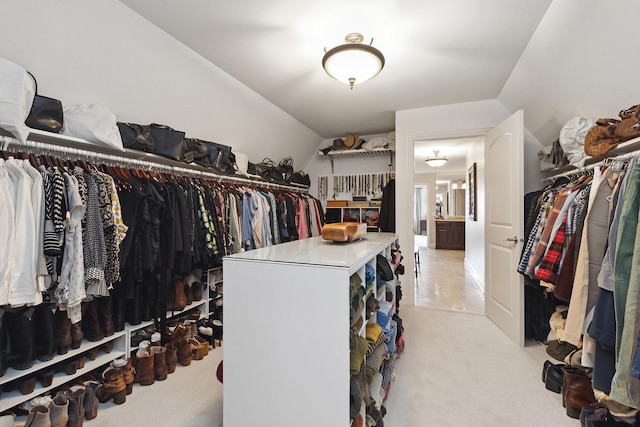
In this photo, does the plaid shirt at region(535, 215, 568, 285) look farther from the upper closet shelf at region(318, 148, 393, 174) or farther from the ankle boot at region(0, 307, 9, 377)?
the ankle boot at region(0, 307, 9, 377)

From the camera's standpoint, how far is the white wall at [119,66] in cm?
151

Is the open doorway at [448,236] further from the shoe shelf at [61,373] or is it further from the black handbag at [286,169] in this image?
the shoe shelf at [61,373]

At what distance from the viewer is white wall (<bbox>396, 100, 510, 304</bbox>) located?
3400 mm

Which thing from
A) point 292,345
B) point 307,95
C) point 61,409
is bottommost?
point 61,409

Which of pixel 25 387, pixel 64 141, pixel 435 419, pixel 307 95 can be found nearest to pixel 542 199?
pixel 435 419

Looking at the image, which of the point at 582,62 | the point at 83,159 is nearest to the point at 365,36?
the point at 582,62

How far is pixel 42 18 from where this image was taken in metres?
1.50

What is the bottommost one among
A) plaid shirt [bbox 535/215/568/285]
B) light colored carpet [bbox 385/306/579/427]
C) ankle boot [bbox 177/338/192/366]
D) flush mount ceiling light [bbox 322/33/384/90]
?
light colored carpet [bbox 385/306/579/427]

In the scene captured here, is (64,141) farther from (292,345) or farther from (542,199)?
(542,199)

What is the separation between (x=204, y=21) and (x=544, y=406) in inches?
131

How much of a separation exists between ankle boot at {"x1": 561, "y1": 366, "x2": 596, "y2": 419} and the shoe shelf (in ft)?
9.52

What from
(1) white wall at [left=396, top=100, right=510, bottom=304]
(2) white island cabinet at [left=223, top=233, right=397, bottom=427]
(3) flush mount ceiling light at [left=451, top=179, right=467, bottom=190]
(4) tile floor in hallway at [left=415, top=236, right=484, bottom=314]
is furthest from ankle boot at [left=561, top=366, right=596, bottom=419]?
(3) flush mount ceiling light at [left=451, top=179, right=467, bottom=190]

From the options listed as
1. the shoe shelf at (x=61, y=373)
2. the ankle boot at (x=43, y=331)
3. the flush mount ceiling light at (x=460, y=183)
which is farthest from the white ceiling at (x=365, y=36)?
the flush mount ceiling light at (x=460, y=183)

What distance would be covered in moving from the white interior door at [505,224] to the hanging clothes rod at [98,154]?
9.41ft
